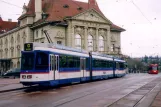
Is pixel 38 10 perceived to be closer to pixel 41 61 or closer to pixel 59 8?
pixel 59 8

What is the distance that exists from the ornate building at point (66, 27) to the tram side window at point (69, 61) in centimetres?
3659

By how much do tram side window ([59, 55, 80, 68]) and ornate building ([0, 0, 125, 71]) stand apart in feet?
120

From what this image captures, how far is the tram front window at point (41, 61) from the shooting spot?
22266 mm

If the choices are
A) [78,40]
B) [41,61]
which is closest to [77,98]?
[41,61]

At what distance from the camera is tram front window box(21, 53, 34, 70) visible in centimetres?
2220

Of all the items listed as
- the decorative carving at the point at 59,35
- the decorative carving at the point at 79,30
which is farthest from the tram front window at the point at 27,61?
the decorative carving at the point at 79,30

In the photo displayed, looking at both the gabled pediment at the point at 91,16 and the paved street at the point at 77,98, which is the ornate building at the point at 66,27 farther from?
the paved street at the point at 77,98

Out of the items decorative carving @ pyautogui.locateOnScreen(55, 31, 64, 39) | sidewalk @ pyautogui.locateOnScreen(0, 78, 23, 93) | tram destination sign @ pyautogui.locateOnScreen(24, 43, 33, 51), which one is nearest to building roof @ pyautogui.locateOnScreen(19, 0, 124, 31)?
decorative carving @ pyautogui.locateOnScreen(55, 31, 64, 39)

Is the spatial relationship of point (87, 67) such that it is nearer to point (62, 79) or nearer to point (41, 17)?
point (62, 79)

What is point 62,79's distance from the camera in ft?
84.2

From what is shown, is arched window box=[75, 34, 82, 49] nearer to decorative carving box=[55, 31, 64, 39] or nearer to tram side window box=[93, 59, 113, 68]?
decorative carving box=[55, 31, 64, 39]

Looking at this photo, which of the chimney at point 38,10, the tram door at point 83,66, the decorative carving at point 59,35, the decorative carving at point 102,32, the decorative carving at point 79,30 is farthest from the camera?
the decorative carving at point 102,32

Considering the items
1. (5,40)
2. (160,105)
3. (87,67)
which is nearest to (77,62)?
(87,67)

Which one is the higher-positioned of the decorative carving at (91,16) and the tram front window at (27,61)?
the decorative carving at (91,16)
